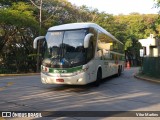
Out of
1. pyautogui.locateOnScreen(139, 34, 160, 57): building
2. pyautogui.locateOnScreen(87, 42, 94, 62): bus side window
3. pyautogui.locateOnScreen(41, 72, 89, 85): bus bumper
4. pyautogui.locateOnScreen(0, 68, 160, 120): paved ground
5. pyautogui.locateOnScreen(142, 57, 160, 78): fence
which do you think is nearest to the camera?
pyautogui.locateOnScreen(0, 68, 160, 120): paved ground

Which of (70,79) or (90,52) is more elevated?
(90,52)

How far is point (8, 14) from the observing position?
3456cm

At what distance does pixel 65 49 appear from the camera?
14.7m

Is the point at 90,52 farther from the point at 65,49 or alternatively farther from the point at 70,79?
the point at 70,79

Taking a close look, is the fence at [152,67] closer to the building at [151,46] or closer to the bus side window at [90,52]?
the building at [151,46]

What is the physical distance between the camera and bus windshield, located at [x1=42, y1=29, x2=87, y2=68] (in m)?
14.5

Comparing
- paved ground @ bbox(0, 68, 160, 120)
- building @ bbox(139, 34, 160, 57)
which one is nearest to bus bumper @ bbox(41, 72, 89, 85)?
paved ground @ bbox(0, 68, 160, 120)

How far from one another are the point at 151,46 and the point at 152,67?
30.8ft

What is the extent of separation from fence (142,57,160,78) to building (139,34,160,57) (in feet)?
19.6

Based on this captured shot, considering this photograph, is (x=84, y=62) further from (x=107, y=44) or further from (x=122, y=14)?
(x=122, y=14)

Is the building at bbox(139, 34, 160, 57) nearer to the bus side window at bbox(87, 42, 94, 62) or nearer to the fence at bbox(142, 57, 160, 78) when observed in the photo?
the fence at bbox(142, 57, 160, 78)

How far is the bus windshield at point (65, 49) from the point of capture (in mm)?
14500

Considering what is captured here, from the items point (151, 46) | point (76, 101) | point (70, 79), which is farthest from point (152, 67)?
point (76, 101)

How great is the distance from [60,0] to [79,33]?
31295mm
